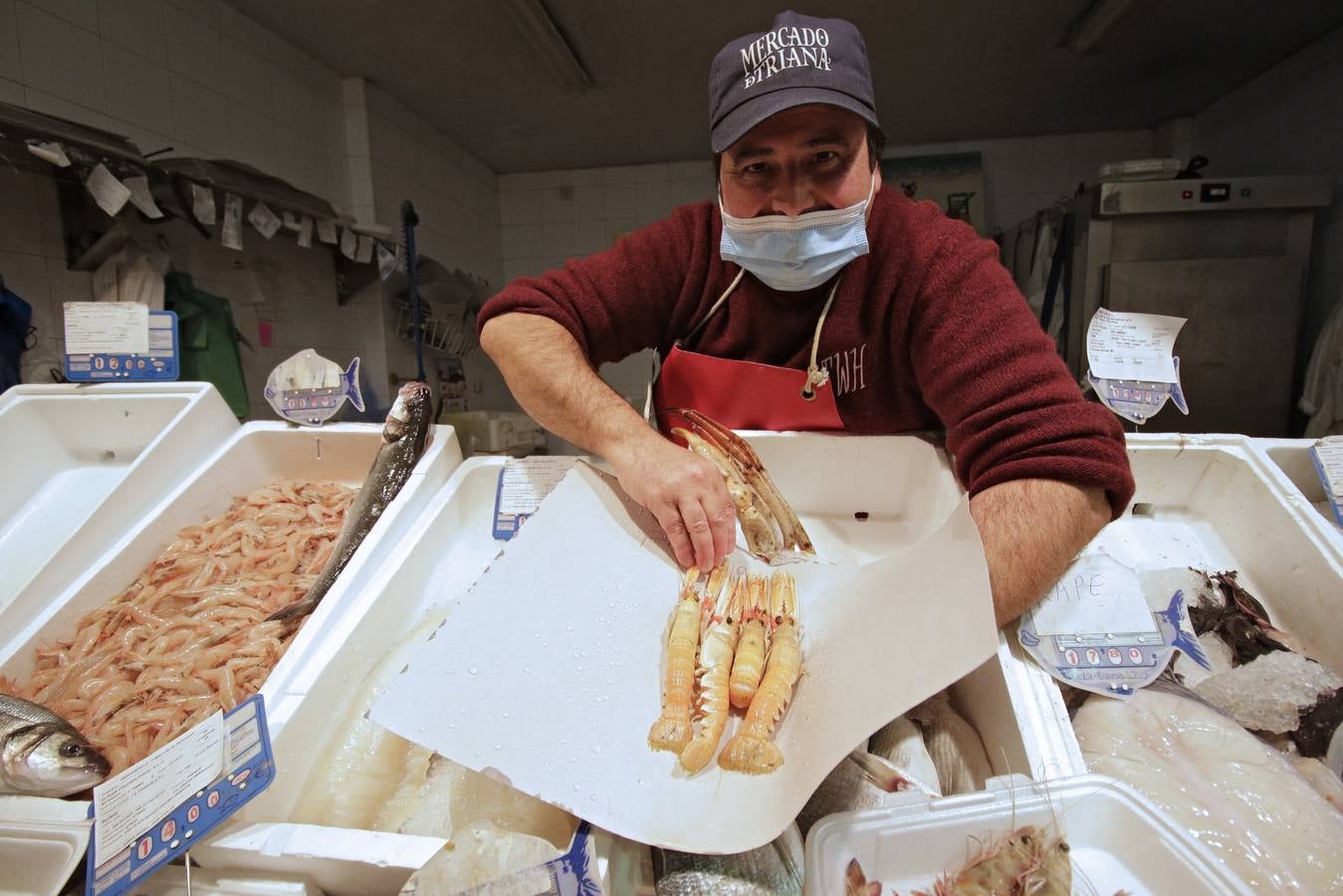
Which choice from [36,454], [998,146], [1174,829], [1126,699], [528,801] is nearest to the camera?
[1174,829]

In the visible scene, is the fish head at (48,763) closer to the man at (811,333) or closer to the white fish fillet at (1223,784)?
the man at (811,333)

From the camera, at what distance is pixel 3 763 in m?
0.87

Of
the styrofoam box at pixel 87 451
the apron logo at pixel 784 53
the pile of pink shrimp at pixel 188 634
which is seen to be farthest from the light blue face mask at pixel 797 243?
the styrofoam box at pixel 87 451

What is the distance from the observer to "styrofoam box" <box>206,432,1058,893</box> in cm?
91

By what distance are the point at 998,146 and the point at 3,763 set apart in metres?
8.21

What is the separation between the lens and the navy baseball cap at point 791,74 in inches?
54.1

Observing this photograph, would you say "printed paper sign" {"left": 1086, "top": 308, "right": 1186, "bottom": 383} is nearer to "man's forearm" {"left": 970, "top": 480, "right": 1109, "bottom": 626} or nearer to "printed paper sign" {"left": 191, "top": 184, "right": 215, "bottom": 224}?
"man's forearm" {"left": 970, "top": 480, "right": 1109, "bottom": 626}

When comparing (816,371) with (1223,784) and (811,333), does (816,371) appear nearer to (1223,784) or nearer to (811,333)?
(811,333)

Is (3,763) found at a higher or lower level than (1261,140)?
lower

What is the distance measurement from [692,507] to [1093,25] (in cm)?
529

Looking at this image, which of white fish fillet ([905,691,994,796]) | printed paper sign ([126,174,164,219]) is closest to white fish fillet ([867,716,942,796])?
white fish fillet ([905,691,994,796])

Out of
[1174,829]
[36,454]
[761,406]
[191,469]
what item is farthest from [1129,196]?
[36,454]

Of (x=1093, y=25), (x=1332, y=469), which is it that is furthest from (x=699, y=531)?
(x=1093, y=25)

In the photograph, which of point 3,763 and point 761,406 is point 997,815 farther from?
point 3,763
